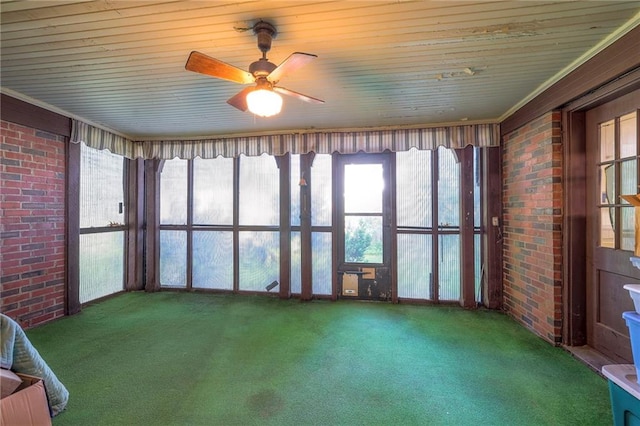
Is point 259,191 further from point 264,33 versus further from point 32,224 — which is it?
point 264,33

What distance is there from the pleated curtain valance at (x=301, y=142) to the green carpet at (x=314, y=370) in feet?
7.01

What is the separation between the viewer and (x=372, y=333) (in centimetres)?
304

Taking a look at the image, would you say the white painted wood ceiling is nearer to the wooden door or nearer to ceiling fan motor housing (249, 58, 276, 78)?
ceiling fan motor housing (249, 58, 276, 78)

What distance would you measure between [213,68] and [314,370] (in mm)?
2292

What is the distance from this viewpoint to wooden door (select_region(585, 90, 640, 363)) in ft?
7.20

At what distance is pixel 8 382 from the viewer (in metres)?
1.55

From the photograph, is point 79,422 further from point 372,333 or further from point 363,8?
point 363,8

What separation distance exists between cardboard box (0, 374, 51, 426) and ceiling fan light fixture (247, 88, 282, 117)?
2.04 metres

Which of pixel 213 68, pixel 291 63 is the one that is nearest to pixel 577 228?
pixel 291 63

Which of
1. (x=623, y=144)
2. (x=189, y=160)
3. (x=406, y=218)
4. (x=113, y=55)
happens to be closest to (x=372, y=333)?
(x=406, y=218)

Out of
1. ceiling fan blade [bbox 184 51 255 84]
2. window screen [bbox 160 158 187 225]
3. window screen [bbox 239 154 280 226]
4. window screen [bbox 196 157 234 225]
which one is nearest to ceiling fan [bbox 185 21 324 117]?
ceiling fan blade [bbox 184 51 255 84]

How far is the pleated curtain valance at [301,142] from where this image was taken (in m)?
3.74

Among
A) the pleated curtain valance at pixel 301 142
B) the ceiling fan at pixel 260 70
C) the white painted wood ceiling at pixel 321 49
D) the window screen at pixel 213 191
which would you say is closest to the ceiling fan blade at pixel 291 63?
the ceiling fan at pixel 260 70

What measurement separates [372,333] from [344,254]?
1.37 meters
